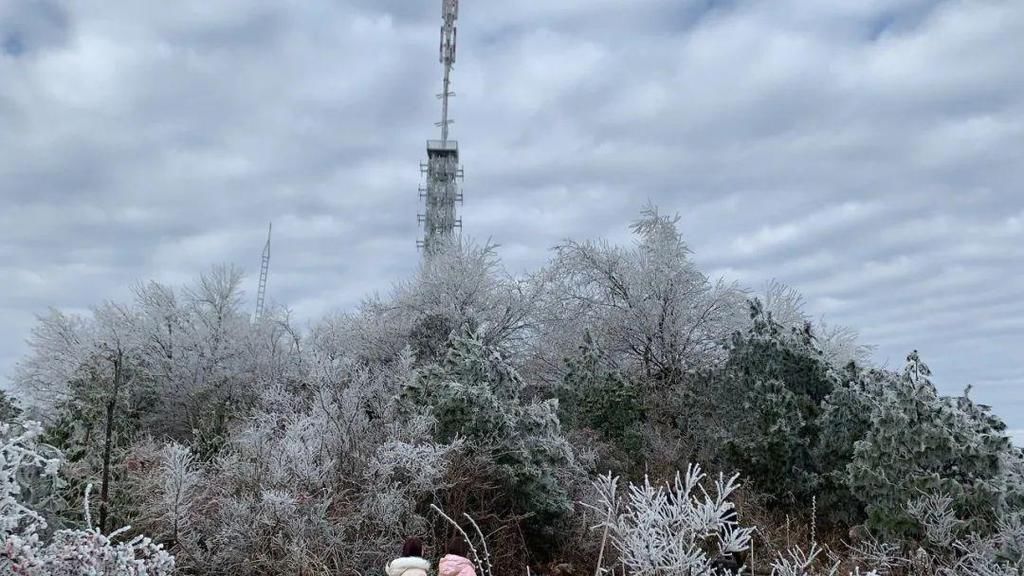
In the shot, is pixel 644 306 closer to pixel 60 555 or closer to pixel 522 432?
pixel 522 432

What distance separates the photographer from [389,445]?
32.9ft

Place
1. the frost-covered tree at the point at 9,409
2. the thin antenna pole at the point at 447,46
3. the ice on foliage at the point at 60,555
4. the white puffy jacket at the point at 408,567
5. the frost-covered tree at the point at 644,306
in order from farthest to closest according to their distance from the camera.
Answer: the thin antenna pole at the point at 447,46, the frost-covered tree at the point at 644,306, the frost-covered tree at the point at 9,409, the white puffy jacket at the point at 408,567, the ice on foliage at the point at 60,555

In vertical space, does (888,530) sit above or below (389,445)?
below

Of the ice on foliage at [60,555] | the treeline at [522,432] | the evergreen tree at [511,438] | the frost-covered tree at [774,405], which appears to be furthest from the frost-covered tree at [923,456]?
the ice on foliage at [60,555]

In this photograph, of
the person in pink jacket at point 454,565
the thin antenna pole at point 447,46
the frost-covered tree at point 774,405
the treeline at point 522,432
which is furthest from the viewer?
the thin antenna pole at point 447,46

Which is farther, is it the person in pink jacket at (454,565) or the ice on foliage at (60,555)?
the person in pink jacket at (454,565)

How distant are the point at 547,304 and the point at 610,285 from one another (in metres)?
1.82

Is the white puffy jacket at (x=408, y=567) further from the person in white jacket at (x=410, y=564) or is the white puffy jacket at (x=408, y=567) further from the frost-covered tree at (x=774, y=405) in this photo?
the frost-covered tree at (x=774, y=405)

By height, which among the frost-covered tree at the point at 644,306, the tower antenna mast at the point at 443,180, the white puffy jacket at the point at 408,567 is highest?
the tower antenna mast at the point at 443,180

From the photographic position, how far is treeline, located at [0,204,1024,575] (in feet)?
31.2

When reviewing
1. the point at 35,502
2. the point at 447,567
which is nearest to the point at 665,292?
the point at 447,567

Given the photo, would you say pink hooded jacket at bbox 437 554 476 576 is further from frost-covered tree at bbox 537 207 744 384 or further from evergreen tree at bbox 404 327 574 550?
frost-covered tree at bbox 537 207 744 384

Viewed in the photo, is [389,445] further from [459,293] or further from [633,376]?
[459,293]

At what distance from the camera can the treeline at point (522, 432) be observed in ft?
31.2
